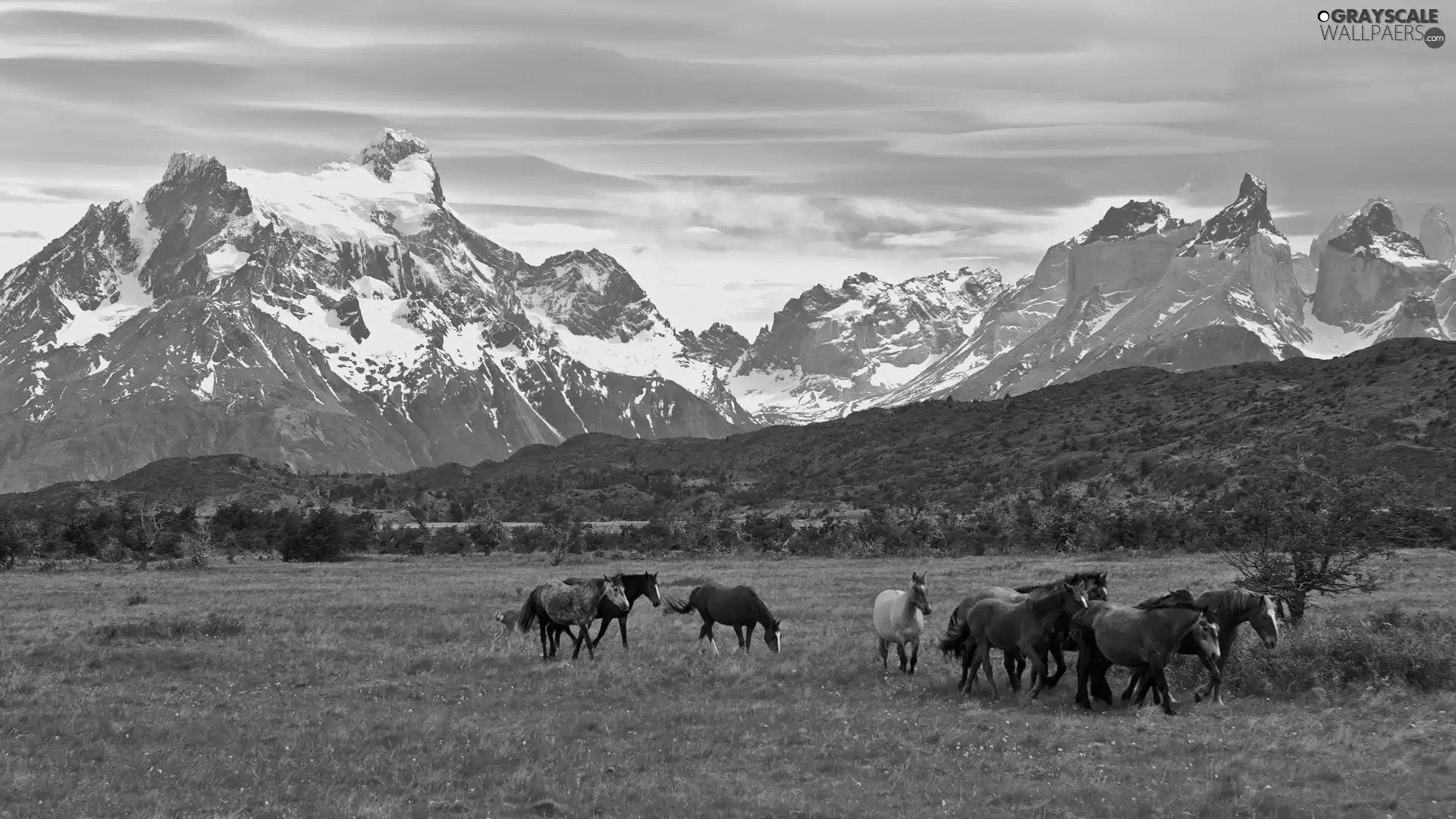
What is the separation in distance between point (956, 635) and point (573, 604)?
28.7 ft

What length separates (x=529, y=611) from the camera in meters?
31.1

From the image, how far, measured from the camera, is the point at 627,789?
17.8 meters

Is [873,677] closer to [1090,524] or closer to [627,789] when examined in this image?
[627,789]

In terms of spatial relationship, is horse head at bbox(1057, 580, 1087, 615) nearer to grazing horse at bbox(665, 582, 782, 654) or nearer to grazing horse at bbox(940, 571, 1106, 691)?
grazing horse at bbox(940, 571, 1106, 691)

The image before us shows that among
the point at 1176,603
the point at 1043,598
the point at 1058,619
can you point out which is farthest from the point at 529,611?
the point at 1176,603

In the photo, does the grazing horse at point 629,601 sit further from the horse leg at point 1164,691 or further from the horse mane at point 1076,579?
the horse leg at point 1164,691

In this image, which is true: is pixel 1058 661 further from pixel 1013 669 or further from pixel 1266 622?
pixel 1266 622

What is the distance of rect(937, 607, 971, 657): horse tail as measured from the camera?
2622 centimetres

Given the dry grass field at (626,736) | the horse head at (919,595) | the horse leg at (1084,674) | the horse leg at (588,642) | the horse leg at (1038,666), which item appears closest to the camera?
the dry grass field at (626,736)

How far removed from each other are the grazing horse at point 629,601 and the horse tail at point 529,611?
560 mm

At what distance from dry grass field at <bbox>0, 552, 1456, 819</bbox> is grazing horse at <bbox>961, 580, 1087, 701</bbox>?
59 cm

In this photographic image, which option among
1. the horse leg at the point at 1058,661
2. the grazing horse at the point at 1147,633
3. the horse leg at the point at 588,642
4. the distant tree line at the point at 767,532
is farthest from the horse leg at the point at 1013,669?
the distant tree line at the point at 767,532

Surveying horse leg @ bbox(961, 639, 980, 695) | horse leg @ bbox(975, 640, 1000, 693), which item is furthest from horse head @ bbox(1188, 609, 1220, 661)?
horse leg @ bbox(961, 639, 980, 695)

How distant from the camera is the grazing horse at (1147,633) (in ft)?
72.4
